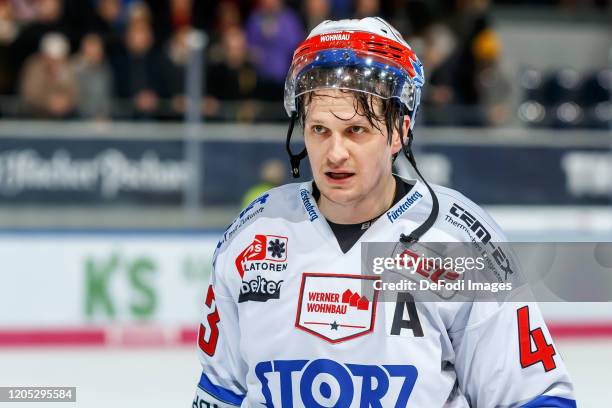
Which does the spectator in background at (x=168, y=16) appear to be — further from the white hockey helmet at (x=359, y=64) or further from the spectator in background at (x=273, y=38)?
the white hockey helmet at (x=359, y=64)

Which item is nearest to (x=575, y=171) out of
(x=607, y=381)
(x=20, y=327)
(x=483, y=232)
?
(x=607, y=381)

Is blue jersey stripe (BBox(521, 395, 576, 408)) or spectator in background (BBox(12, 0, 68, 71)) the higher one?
spectator in background (BBox(12, 0, 68, 71))

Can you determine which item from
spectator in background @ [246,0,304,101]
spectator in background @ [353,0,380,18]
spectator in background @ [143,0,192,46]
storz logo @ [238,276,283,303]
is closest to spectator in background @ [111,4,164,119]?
spectator in background @ [143,0,192,46]

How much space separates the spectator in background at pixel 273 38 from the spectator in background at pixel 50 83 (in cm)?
133

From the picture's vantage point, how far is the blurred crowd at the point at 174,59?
643 cm

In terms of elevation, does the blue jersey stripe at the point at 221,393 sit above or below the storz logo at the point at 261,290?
below

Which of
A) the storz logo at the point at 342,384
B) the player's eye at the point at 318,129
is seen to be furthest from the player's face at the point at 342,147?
the storz logo at the point at 342,384

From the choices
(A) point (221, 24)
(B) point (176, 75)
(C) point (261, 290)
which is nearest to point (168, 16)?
(A) point (221, 24)

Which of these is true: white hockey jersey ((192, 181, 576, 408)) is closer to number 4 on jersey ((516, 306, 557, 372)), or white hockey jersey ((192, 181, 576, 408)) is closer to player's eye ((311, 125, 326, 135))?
number 4 on jersey ((516, 306, 557, 372))

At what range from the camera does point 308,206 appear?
1.98m

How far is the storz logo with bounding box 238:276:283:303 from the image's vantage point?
1923 millimetres

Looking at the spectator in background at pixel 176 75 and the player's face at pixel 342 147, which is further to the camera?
the spectator in background at pixel 176 75

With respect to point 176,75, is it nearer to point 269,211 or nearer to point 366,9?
point 366,9

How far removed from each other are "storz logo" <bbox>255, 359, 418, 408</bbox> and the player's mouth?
1.03 ft
